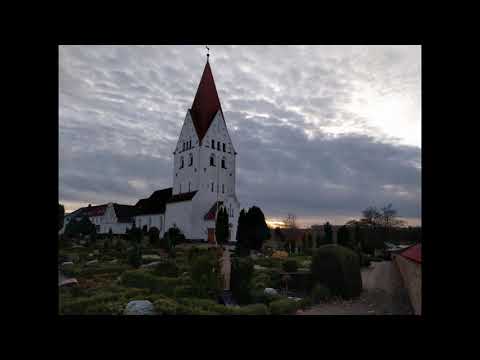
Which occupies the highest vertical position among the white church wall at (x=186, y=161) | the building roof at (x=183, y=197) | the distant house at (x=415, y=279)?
the white church wall at (x=186, y=161)

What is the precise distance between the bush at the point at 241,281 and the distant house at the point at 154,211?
2670 centimetres

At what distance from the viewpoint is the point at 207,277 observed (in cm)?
884

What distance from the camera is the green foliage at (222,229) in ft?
86.6

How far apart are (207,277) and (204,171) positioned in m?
23.3

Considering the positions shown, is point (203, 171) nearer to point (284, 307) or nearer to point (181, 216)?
point (181, 216)

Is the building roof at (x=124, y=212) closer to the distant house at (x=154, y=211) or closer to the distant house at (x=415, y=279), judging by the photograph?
the distant house at (x=154, y=211)

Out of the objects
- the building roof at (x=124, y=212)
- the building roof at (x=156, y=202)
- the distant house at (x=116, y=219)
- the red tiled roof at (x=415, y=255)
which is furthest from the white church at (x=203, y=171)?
the red tiled roof at (x=415, y=255)

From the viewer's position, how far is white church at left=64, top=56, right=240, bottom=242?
30891 mm

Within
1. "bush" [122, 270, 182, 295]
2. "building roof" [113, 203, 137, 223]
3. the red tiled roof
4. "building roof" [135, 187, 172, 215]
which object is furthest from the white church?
the red tiled roof

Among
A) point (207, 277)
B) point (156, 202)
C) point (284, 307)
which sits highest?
point (156, 202)

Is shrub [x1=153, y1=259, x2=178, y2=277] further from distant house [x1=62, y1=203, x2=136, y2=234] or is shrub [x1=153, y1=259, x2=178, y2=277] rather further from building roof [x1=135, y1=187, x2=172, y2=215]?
distant house [x1=62, y1=203, x2=136, y2=234]

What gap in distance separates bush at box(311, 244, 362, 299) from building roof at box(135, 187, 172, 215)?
28809 mm

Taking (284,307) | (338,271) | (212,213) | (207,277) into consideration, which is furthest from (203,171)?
(284,307)
